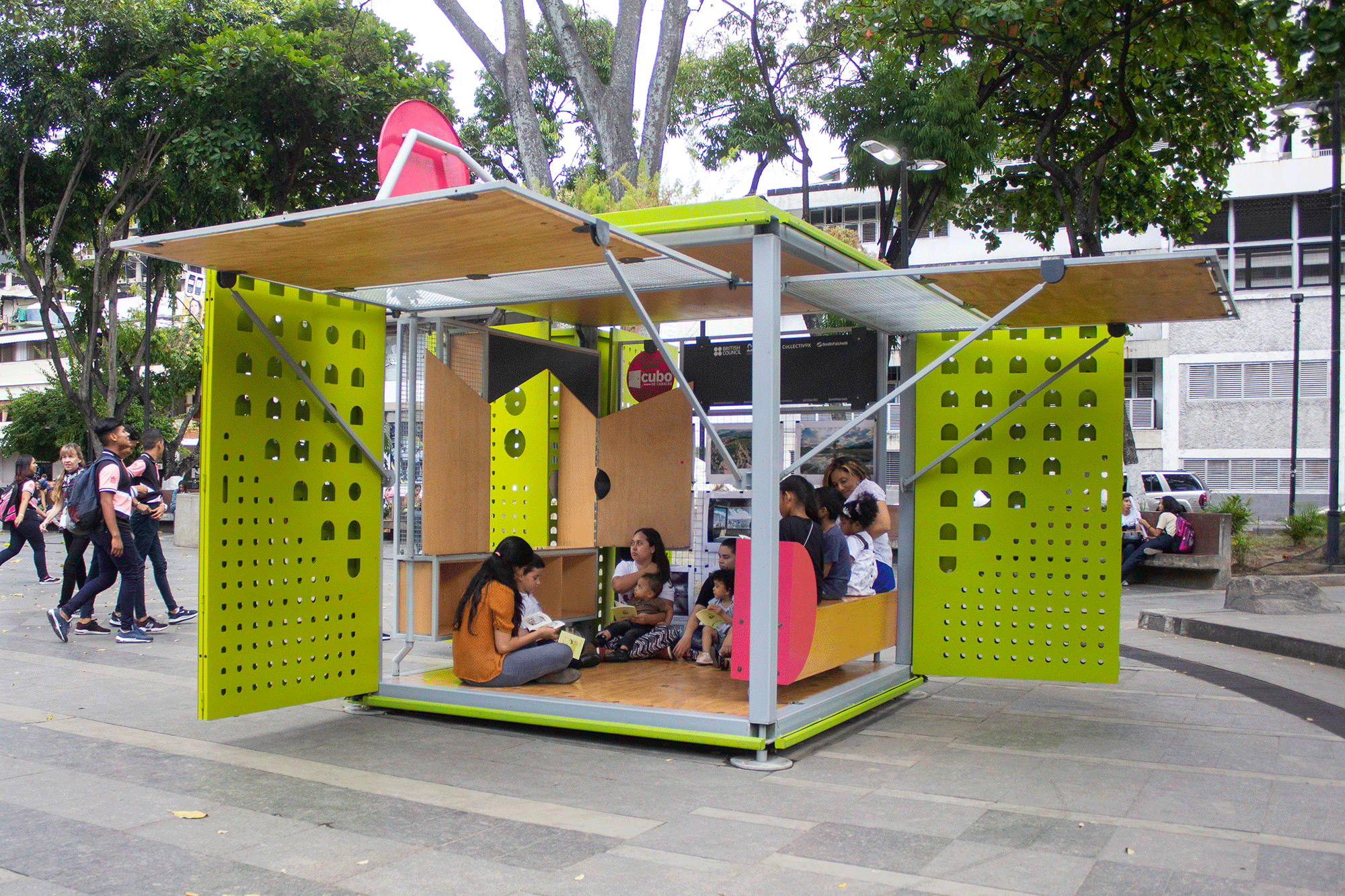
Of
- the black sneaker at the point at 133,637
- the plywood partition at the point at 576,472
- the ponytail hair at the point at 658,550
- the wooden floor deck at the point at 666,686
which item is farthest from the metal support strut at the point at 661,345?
the black sneaker at the point at 133,637

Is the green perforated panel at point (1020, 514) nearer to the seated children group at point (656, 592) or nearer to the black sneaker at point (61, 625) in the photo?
the seated children group at point (656, 592)

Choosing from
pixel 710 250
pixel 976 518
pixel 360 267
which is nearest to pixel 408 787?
pixel 360 267

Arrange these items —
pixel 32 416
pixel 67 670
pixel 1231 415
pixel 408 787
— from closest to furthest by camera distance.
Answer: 1. pixel 408 787
2. pixel 67 670
3. pixel 1231 415
4. pixel 32 416

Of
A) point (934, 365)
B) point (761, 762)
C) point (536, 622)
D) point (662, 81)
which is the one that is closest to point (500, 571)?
point (536, 622)

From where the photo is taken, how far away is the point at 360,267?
5727 millimetres

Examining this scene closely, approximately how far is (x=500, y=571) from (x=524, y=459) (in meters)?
2.55

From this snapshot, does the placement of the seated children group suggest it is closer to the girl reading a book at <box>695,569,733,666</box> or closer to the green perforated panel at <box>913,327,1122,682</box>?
the girl reading a book at <box>695,569,733,666</box>

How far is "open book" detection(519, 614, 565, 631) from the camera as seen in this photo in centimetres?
677

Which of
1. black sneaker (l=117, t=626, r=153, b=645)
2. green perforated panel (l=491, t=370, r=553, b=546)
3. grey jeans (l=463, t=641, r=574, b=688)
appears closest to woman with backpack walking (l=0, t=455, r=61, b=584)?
black sneaker (l=117, t=626, r=153, b=645)

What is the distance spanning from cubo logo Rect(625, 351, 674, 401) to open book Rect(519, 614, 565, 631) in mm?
2855

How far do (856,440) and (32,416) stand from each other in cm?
3847

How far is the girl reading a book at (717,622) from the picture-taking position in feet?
24.5

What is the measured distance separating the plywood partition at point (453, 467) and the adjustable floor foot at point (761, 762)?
2.48m

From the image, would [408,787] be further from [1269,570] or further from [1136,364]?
[1136,364]
